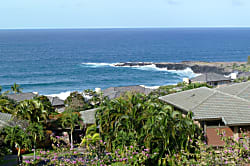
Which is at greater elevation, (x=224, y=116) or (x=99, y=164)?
(x=224, y=116)

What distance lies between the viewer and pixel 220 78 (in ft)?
177

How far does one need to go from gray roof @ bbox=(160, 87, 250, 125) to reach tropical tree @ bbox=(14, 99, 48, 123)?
10304 mm

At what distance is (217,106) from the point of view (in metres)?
21.8

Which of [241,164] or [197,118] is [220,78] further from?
[241,164]

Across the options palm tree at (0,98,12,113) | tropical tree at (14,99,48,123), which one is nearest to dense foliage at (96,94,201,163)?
tropical tree at (14,99,48,123)

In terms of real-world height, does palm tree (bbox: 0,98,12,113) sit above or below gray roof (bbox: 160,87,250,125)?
below

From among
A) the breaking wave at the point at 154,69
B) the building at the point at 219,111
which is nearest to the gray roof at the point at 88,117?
the building at the point at 219,111

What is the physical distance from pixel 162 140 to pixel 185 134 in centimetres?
133

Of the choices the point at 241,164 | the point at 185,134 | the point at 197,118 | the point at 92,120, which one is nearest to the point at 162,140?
the point at 185,134

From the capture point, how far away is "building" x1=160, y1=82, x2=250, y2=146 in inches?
811

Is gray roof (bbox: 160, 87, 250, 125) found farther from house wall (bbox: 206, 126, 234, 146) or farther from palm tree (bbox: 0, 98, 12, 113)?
palm tree (bbox: 0, 98, 12, 113)

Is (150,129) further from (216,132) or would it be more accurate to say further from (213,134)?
(216,132)

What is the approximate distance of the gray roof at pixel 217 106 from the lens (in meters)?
20.6

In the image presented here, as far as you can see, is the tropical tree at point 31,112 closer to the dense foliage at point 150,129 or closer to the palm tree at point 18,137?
the palm tree at point 18,137
